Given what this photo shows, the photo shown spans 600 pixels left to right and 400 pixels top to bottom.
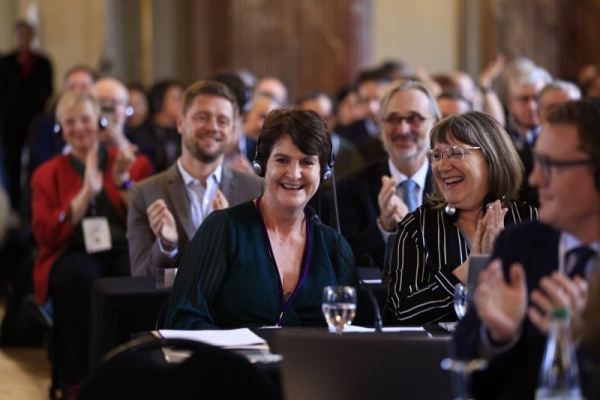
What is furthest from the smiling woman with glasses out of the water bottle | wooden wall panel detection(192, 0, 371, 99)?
wooden wall panel detection(192, 0, 371, 99)

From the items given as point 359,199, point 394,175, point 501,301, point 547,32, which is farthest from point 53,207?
point 547,32

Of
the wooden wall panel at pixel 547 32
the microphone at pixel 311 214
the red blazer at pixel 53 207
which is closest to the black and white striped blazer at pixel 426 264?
the microphone at pixel 311 214

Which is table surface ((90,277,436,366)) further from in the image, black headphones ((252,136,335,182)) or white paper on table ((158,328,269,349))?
white paper on table ((158,328,269,349))

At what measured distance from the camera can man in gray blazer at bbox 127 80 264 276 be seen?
5012 millimetres

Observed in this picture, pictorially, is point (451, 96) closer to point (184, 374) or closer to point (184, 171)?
point (184, 171)

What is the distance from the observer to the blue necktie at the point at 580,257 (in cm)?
253

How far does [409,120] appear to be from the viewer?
18.6ft

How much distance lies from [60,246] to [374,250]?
1.73 metres

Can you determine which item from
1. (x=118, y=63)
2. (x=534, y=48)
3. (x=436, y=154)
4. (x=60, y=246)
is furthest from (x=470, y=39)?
(x=436, y=154)

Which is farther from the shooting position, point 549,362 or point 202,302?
point 202,302

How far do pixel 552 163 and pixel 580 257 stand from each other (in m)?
0.21

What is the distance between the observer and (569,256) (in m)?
2.56

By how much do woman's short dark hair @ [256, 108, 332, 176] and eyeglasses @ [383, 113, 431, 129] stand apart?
5.77ft

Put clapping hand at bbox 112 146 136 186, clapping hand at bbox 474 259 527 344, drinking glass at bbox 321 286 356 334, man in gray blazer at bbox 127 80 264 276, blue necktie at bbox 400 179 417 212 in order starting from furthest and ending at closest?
clapping hand at bbox 112 146 136 186 < blue necktie at bbox 400 179 417 212 < man in gray blazer at bbox 127 80 264 276 < drinking glass at bbox 321 286 356 334 < clapping hand at bbox 474 259 527 344
